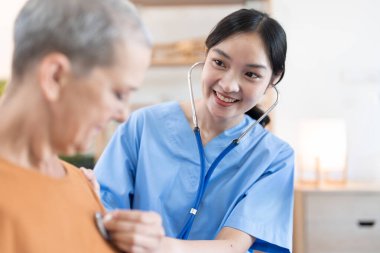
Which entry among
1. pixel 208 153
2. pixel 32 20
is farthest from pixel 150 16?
pixel 32 20

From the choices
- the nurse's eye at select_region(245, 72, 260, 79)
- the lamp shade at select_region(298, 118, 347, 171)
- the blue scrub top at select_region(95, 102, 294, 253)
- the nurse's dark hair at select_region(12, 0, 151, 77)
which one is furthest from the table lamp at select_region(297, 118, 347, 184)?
the nurse's dark hair at select_region(12, 0, 151, 77)

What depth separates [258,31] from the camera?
4.52 feet

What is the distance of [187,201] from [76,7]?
2.58 feet

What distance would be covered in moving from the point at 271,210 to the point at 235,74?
366mm

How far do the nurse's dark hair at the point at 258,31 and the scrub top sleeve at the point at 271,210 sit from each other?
0.26 meters

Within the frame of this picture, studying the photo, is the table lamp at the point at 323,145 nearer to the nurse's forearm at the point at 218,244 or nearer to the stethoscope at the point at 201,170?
the stethoscope at the point at 201,170

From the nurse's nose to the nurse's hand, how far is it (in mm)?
578

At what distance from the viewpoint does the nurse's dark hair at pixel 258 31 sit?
1376mm

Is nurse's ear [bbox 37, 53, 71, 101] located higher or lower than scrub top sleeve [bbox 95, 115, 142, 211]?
higher

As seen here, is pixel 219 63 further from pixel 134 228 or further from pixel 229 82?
pixel 134 228

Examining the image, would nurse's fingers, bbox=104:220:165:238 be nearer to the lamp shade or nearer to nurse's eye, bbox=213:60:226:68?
nurse's eye, bbox=213:60:226:68

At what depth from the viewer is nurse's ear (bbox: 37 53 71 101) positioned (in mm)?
688

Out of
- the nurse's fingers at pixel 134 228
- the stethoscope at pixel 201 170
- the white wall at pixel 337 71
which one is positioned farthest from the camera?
the white wall at pixel 337 71

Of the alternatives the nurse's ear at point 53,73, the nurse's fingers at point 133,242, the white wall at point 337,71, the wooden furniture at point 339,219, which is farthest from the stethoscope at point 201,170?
the white wall at point 337,71
